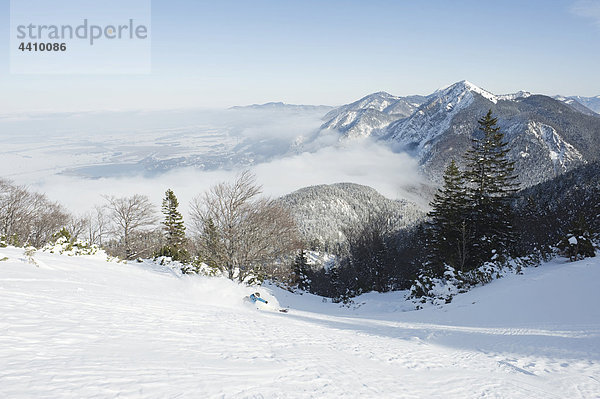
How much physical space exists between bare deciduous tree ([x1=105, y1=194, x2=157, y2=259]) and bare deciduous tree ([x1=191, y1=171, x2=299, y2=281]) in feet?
45.0

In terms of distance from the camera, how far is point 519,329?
26.3ft

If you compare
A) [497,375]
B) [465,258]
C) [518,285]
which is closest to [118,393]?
[497,375]

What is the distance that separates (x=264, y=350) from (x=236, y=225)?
14648 millimetres

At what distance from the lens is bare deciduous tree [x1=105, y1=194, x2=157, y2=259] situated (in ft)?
99.2

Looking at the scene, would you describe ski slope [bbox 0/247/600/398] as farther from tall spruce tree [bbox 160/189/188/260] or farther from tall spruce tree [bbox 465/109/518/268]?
tall spruce tree [bbox 160/189/188/260]

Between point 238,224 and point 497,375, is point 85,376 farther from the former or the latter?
point 238,224

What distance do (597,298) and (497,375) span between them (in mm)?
6417

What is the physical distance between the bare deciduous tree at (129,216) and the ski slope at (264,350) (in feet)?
70.3

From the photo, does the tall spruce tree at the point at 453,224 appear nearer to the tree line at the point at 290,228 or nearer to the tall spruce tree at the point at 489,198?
the tree line at the point at 290,228

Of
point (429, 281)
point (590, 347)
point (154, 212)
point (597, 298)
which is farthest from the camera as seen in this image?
point (154, 212)

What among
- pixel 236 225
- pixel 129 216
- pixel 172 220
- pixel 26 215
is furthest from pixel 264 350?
pixel 172 220

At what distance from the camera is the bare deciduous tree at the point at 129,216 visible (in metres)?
30.2

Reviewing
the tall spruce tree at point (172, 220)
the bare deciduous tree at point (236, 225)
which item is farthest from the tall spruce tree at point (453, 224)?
the tall spruce tree at point (172, 220)

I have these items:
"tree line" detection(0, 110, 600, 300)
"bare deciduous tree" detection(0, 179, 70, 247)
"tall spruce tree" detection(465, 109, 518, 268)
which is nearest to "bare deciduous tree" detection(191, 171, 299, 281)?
"tree line" detection(0, 110, 600, 300)
